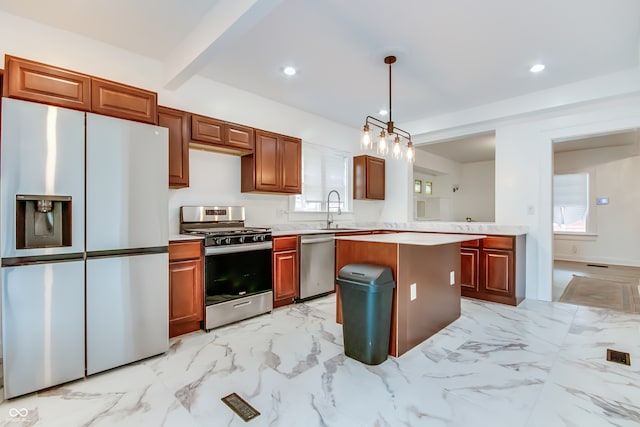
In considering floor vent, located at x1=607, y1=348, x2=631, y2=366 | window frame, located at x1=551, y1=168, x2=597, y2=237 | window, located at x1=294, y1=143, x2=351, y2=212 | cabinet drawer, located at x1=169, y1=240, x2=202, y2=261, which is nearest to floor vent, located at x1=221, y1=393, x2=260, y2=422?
Result: cabinet drawer, located at x1=169, y1=240, x2=202, y2=261

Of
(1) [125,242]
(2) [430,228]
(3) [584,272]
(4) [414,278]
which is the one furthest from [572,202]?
(1) [125,242]

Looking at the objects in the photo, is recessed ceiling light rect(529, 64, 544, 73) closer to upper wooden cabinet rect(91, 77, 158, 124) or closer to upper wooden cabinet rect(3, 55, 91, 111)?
upper wooden cabinet rect(91, 77, 158, 124)

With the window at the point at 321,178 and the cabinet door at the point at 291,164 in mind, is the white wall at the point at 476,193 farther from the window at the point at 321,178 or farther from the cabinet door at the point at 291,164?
the cabinet door at the point at 291,164

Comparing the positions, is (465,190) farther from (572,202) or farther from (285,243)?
(285,243)

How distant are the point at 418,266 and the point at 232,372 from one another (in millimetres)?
1715

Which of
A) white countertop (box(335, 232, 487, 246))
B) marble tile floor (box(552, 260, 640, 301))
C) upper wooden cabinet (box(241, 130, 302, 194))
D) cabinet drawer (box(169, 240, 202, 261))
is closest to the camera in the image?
white countertop (box(335, 232, 487, 246))

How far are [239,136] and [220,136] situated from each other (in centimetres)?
24

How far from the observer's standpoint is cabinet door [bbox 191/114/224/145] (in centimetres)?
327

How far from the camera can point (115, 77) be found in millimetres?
2951

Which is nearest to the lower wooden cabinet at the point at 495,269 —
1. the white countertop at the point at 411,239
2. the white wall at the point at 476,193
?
the white countertop at the point at 411,239

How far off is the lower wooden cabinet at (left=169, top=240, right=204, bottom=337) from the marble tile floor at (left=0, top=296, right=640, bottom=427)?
0.17 meters

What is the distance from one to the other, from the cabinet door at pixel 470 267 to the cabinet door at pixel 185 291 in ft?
11.2

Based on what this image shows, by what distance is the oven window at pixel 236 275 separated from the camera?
303cm

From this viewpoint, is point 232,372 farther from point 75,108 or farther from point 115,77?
point 115,77
